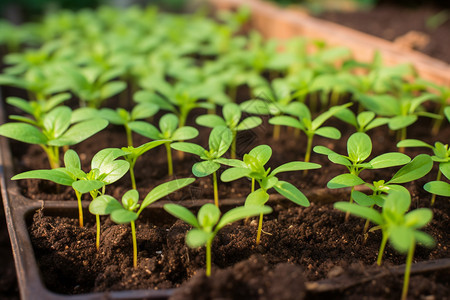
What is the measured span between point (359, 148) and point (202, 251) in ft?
1.62

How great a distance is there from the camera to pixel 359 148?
1.08 m

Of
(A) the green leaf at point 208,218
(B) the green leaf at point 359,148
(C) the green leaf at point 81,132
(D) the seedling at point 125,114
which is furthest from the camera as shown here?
(D) the seedling at point 125,114

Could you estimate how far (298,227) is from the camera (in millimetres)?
1124

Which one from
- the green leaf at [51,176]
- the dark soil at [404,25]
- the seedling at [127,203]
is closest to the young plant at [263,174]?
the seedling at [127,203]

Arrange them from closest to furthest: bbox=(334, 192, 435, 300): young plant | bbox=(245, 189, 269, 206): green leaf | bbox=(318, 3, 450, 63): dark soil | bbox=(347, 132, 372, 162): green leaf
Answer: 1. bbox=(334, 192, 435, 300): young plant
2. bbox=(245, 189, 269, 206): green leaf
3. bbox=(347, 132, 372, 162): green leaf
4. bbox=(318, 3, 450, 63): dark soil

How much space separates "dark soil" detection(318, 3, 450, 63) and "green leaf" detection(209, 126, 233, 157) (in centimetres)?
157

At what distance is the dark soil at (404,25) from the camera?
2285 mm

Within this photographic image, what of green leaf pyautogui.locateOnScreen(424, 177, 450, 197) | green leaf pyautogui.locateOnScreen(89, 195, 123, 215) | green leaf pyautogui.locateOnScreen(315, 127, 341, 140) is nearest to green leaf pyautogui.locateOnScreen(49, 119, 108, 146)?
green leaf pyautogui.locateOnScreen(89, 195, 123, 215)

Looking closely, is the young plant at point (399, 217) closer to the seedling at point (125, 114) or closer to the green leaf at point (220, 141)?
the green leaf at point (220, 141)

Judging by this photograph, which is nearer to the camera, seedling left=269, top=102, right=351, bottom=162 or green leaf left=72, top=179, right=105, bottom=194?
green leaf left=72, top=179, right=105, bottom=194

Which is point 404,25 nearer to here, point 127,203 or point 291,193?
point 291,193

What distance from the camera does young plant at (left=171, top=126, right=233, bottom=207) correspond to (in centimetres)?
102

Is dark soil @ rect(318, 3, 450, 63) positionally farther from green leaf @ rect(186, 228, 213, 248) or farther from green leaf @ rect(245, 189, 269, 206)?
green leaf @ rect(186, 228, 213, 248)

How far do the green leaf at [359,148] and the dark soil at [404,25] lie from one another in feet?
4.44
